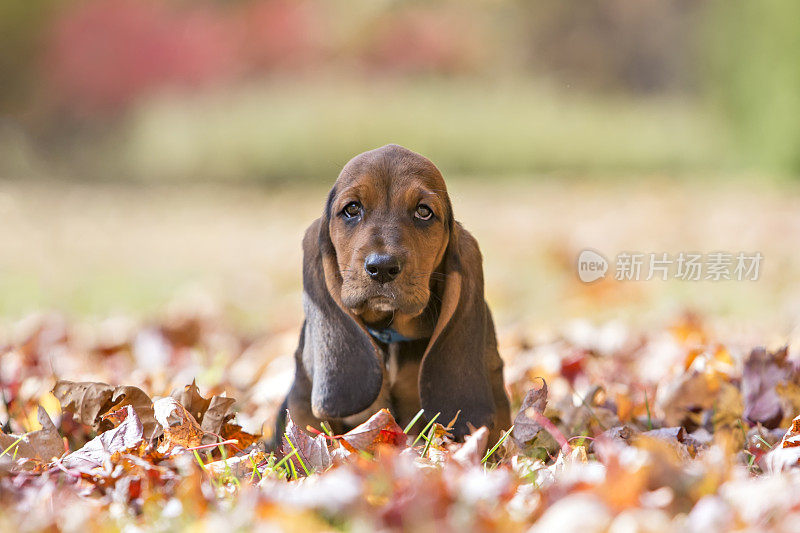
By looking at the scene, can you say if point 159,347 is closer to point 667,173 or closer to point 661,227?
point 661,227

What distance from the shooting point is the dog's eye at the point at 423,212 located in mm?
2904

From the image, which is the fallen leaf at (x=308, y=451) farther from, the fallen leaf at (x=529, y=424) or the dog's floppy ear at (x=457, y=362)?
the fallen leaf at (x=529, y=424)

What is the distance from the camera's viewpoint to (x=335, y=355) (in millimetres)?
2941

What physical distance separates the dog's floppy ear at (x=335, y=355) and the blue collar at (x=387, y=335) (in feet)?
0.36

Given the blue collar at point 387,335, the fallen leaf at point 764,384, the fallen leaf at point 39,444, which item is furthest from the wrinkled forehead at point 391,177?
the fallen leaf at point 764,384

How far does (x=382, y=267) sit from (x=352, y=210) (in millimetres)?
296

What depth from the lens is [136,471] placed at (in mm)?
2502

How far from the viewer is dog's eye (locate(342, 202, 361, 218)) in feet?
9.59

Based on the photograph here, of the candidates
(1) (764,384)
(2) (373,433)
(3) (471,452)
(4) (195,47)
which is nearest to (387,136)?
(4) (195,47)

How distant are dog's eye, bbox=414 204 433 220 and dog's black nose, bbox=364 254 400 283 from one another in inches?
8.9

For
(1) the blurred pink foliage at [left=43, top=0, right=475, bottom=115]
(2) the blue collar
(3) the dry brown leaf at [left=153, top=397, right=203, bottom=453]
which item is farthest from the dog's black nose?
(1) the blurred pink foliage at [left=43, top=0, right=475, bottom=115]

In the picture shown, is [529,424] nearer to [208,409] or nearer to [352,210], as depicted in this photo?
[352,210]
